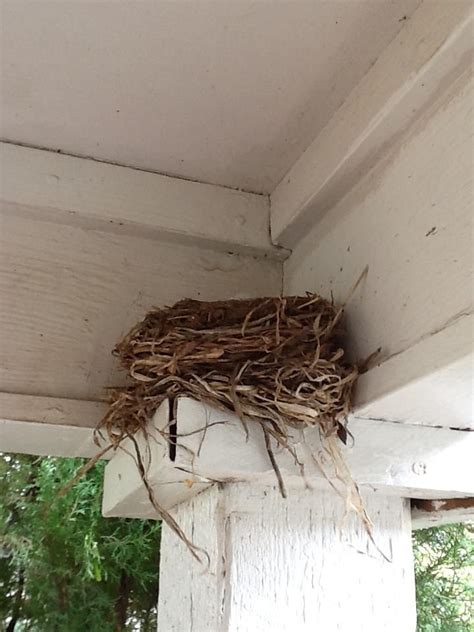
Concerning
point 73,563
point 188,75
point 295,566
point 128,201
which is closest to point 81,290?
point 128,201

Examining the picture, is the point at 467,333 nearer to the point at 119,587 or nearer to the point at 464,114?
the point at 464,114

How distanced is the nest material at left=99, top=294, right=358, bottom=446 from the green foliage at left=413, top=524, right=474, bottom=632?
54cm

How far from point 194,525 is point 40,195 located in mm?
463

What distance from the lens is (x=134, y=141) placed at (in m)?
1.02

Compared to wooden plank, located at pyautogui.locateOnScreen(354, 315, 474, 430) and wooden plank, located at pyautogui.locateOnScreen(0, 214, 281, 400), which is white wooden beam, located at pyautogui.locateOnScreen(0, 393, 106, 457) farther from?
wooden plank, located at pyautogui.locateOnScreen(354, 315, 474, 430)

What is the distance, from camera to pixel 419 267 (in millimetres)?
780

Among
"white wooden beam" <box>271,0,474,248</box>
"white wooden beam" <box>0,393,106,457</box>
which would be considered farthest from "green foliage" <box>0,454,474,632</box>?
"white wooden beam" <box>271,0,474,248</box>

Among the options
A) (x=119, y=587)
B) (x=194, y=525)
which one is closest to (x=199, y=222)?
(x=194, y=525)

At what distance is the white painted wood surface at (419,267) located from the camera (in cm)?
71

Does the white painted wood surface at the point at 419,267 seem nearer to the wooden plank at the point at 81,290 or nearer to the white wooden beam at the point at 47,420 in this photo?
the wooden plank at the point at 81,290

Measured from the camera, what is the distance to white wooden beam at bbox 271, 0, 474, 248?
0.74 metres

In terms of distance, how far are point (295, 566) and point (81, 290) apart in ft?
1.45

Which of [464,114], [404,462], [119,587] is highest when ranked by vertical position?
[464,114]

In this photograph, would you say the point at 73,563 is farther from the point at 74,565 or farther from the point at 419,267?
the point at 419,267
